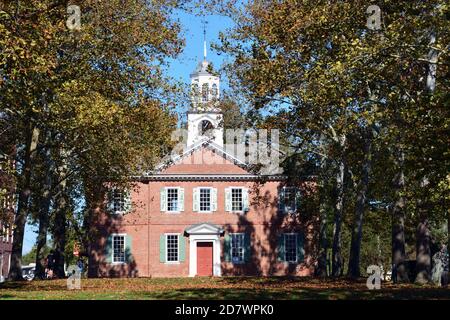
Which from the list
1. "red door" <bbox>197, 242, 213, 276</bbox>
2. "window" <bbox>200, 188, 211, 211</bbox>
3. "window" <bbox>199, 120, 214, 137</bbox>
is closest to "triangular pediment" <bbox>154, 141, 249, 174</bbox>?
"window" <bbox>199, 120, 214, 137</bbox>

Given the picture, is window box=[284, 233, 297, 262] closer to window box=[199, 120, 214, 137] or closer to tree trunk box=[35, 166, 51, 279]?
window box=[199, 120, 214, 137]

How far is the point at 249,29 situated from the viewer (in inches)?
1116

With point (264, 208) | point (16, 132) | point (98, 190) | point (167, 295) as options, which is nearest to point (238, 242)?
point (264, 208)

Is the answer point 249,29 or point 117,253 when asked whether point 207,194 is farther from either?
point 249,29

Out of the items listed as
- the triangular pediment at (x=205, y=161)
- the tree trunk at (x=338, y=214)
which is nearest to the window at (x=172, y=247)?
the triangular pediment at (x=205, y=161)

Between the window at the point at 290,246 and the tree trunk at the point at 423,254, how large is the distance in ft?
77.3

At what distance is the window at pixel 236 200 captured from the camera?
5016cm

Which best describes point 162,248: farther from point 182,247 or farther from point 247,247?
point 247,247

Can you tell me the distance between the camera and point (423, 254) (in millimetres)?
26234

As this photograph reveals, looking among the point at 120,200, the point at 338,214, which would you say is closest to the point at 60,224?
the point at 120,200

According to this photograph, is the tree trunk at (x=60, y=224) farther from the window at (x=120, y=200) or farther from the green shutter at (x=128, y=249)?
the green shutter at (x=128, y=249)

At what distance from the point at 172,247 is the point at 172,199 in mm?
3646
